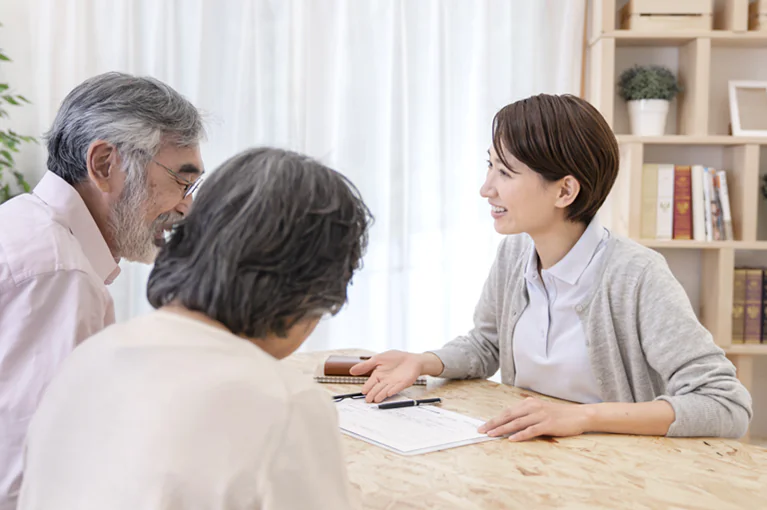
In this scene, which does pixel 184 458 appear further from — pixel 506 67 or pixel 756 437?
pixel 756 437

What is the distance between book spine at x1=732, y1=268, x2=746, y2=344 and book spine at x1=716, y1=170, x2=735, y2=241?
0.57 feet

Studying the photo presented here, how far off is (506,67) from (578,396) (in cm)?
204

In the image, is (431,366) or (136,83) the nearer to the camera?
(136,83)

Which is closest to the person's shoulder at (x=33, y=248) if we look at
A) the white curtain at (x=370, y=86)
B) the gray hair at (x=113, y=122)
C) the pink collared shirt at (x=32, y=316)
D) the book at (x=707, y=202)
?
the pink collared shirt at (x=32, y=316)

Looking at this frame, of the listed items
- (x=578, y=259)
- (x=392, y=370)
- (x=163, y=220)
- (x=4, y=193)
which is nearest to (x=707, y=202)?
(x=578, y=259)

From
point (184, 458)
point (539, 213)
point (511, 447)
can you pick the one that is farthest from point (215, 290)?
point (539, 213)

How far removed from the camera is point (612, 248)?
1.79 meters

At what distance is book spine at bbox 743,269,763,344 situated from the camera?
323cm

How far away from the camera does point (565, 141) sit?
178cm

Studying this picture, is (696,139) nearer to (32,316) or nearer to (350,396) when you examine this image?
(350,396)

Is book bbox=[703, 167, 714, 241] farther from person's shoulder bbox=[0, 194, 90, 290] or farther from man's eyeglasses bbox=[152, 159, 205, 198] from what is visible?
person's shoulder bbox=[0, 194, 90, 290]

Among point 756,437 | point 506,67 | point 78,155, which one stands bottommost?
point 756,437

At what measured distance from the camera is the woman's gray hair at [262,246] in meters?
0.77

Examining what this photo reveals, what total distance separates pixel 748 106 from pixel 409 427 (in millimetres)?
2638
